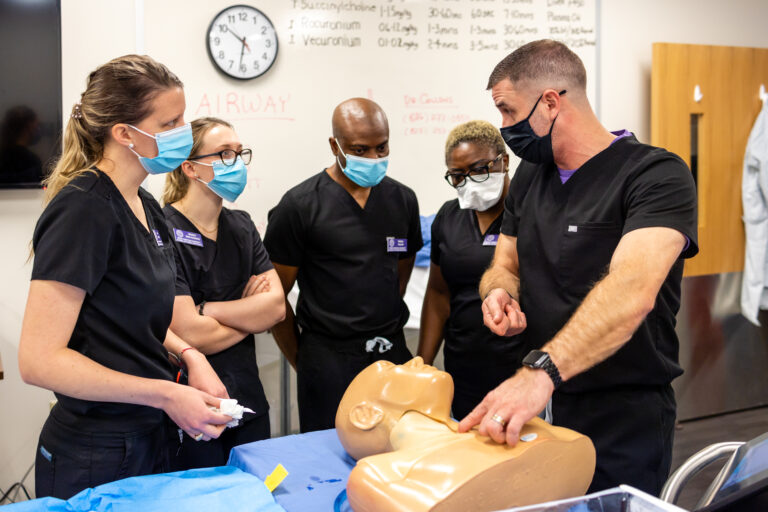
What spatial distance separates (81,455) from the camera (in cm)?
135

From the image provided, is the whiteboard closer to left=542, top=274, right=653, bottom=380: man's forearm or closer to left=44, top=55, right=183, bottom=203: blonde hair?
left=44, top=55, right=183, bottom=203: blonde hair

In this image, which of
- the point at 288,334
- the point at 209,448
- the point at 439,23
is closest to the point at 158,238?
the point at 209,448

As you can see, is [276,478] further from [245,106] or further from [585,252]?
[245,106]

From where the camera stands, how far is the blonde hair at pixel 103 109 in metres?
1.40

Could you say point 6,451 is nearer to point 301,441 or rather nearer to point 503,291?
point 301,441

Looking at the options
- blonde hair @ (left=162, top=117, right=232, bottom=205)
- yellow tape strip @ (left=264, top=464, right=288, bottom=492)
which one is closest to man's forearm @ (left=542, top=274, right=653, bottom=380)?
yellow tape strip @ (left=264, top=464, right=288, bottom=492)

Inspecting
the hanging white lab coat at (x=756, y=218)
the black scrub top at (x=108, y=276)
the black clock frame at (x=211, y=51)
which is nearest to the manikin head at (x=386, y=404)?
the black scrub top at (x=108, y=276)

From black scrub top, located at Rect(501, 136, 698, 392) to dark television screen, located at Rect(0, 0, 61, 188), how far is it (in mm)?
2028

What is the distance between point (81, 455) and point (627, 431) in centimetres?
118

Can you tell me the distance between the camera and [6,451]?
2.75 metres

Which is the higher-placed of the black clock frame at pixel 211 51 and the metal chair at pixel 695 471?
the black clock frame at pixel 211 51

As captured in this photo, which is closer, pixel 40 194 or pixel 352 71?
pixel 40 194

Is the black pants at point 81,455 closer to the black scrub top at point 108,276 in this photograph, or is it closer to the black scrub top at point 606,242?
the black scrub top at point 108,276

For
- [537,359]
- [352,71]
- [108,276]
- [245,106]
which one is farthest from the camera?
[352,71]
